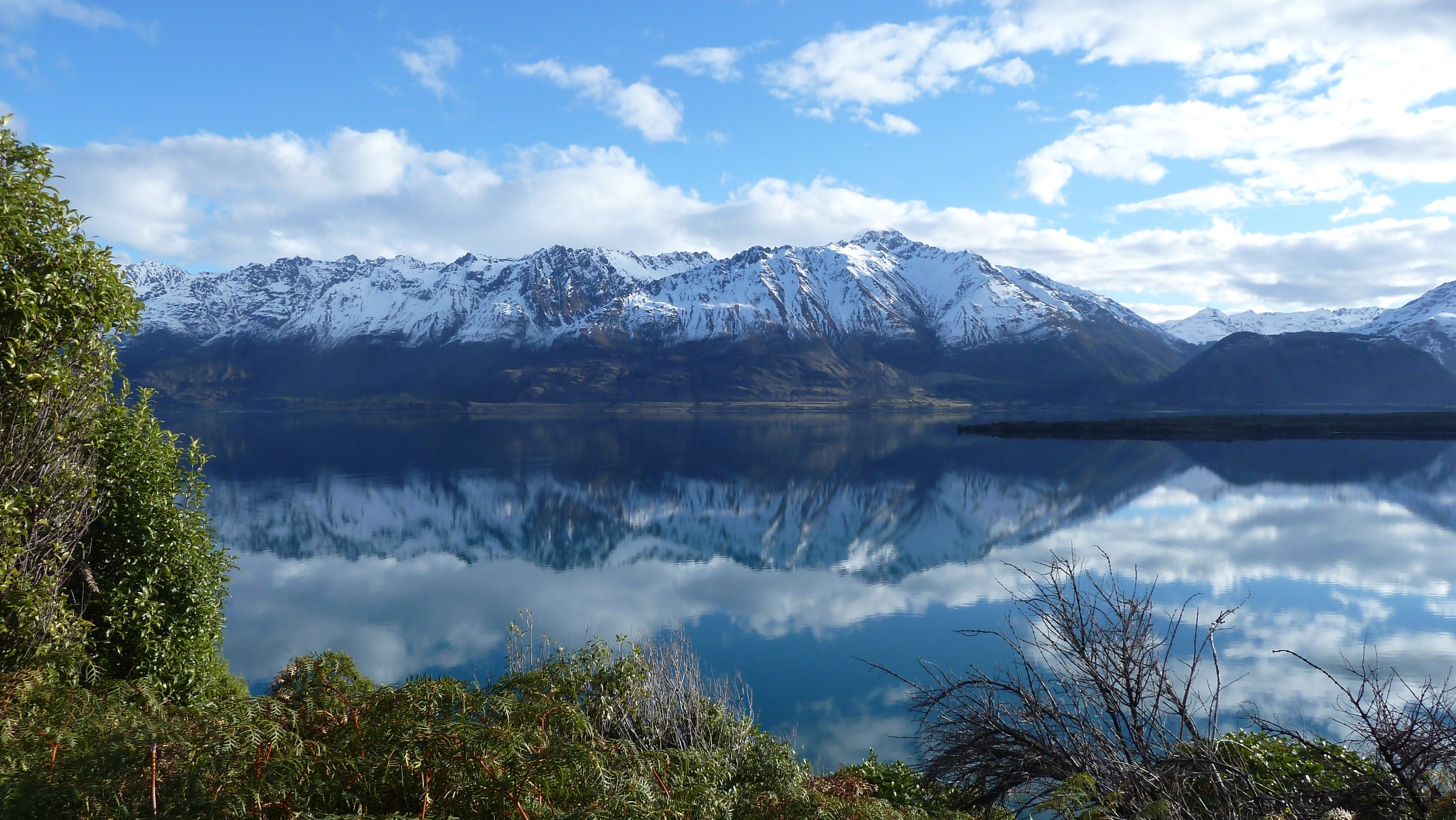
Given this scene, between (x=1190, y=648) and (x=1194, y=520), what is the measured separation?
32.0 metres

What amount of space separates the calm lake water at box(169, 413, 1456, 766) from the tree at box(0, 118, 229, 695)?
1389 centimetres

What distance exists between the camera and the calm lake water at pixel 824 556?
81.7 feet

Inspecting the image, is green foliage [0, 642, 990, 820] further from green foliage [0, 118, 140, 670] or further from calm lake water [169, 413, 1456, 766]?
calm lake water [169, 413, 1456, 766]

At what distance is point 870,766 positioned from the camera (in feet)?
48.2

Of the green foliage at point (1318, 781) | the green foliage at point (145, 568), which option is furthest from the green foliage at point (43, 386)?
the green foliage at point (1318, 781)

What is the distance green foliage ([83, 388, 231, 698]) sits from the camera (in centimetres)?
973

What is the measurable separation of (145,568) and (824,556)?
35670 mm

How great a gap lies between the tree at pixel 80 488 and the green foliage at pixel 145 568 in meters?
0.02

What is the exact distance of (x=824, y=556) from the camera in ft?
139

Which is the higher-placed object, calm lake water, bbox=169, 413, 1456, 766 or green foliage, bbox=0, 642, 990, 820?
green foliage, bbox=0, 642, 990, 820

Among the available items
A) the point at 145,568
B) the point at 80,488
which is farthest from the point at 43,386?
the point at 145,568

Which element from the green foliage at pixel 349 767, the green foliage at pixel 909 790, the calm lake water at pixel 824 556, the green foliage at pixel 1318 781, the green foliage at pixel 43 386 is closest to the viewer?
the green foliage at pixel 349 767

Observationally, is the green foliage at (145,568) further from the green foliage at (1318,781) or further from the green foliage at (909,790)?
the green foliage at (1318,781)

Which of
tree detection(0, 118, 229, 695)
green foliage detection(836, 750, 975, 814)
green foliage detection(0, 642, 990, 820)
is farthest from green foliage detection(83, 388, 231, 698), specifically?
green foliage detection(836, 750, 975, 814)
